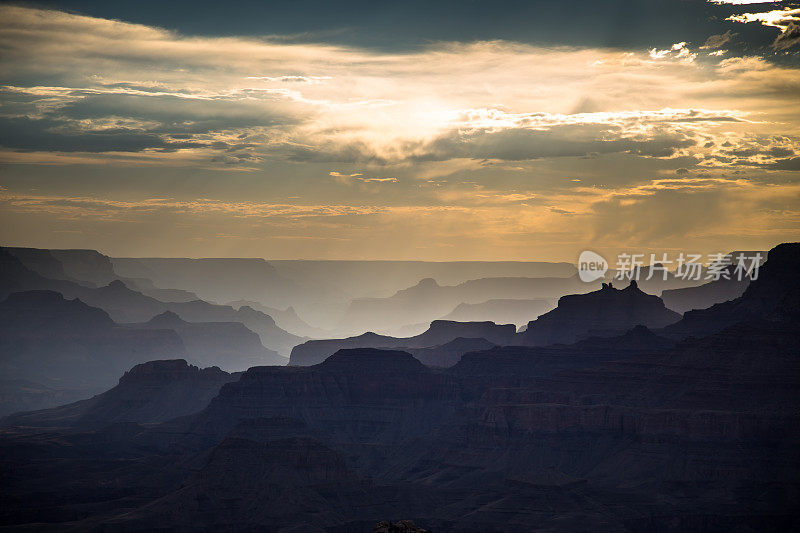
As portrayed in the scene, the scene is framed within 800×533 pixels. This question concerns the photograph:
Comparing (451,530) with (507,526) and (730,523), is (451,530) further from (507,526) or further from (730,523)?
(730,523)

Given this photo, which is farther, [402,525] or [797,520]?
[797,520]

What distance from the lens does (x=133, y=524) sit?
634 ft

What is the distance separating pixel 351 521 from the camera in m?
200

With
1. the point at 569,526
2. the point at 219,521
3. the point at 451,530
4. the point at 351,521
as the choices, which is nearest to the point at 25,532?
the point at 219,521

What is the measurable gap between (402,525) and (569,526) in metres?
105

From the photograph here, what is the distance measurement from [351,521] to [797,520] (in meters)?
62.9

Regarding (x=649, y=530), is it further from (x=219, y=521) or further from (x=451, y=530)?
(x=219, y=521)

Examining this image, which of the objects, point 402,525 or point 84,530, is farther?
point 84,530

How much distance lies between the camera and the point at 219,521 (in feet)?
648

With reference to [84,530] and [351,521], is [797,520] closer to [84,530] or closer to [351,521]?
[351,521]

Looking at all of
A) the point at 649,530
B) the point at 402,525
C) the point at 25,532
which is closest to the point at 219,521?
the point at 25,532

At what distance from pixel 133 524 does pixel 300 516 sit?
2377cm

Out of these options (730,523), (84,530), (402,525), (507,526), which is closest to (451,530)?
(507,526)

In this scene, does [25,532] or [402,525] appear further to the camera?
[25,532]
